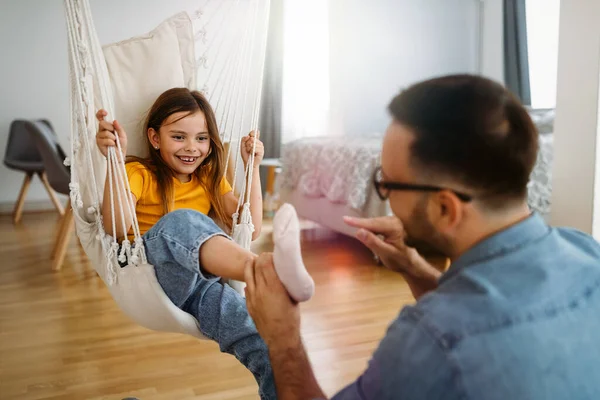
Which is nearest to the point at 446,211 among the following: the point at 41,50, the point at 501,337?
the point at 501,337

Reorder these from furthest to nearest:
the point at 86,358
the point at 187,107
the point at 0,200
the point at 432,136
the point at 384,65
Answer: the point at 384,65
the point at 0,200
the point at 86,358
the point at 187,107
the point at 432,136

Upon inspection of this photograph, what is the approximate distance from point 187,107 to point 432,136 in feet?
3.43

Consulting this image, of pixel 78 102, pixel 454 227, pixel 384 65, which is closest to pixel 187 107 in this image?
pixel 78 102

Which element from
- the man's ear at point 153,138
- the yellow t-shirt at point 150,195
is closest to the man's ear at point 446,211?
the yellow t-shirt at point 150,195

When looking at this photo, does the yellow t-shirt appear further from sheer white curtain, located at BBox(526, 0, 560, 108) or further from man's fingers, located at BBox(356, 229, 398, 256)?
sheer white curtain, located at BBox(526, 0, 560, 108)

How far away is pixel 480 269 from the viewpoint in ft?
2.31

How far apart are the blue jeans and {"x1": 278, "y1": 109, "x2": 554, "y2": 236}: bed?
5.68 ft

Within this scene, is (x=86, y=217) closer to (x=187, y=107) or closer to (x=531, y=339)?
(x=187, y=107)

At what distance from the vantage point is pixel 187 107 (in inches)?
65.5

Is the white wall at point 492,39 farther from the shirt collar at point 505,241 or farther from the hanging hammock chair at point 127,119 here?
the shirt collar at point 505,241

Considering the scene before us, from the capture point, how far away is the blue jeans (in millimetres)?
1248

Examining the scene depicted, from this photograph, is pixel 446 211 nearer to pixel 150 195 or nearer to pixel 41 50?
pixel 150 195

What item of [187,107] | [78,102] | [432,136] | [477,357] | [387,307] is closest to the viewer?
[477,357]

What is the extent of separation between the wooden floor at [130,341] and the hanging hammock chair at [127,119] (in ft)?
1.71
